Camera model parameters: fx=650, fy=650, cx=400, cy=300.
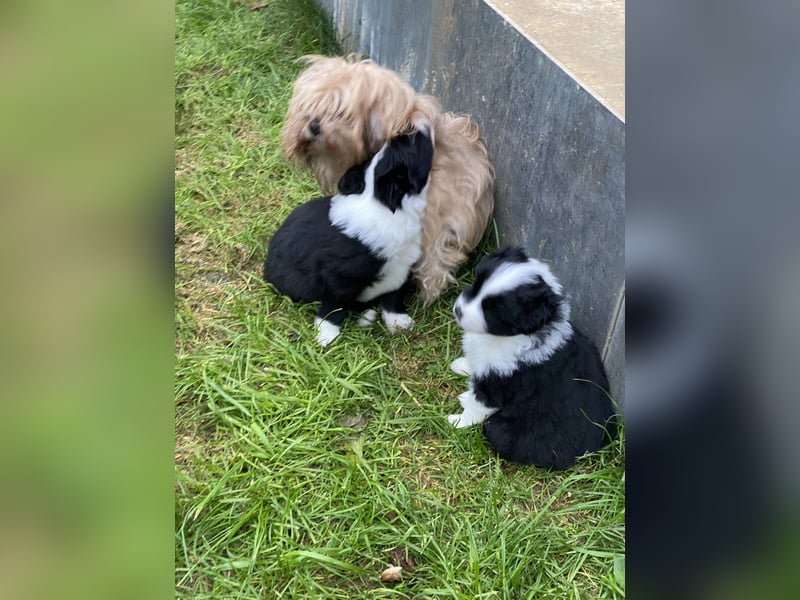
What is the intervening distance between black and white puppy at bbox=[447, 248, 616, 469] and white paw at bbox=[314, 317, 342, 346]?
2.66ft

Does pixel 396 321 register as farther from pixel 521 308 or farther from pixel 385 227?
pixel 521 308

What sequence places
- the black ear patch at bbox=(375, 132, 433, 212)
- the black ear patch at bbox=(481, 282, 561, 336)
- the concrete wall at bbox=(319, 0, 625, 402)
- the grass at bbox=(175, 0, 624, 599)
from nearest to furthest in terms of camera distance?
the grass at bbox=(175, 0, 624, 599)
the black ear patch at bbox=(481, 282, 561, 336)
the concrete wall at bbox=(319, 0, 625, 402)
the black ear patch at bbox=(375, 132, 433, 212)

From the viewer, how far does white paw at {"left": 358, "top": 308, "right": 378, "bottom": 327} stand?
334cm

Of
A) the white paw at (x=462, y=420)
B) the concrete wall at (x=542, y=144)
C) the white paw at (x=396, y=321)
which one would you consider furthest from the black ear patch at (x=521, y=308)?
the white paw at (x=396, y=321)

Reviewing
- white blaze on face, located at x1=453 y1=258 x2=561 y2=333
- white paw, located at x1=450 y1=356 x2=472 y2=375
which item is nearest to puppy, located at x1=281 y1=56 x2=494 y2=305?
white paw, located at x1=450 y1=356 x2=472 y2=375

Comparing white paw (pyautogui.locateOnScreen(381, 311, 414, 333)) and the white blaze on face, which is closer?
the white blaze on face

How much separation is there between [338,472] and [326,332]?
2.61ft

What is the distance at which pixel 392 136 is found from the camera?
3.14 meters

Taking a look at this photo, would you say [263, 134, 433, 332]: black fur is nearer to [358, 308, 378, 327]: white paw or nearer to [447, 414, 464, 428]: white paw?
[358, 308, 378, 327]: white paw
